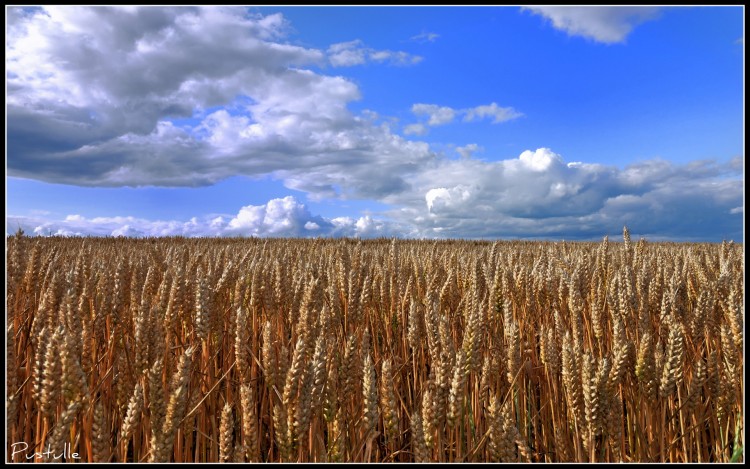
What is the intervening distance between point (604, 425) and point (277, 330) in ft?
7.12

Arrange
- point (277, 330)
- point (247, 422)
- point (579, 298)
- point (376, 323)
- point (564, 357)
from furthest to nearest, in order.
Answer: point (376, 323), point (277, 330), point (579, 298), point (564, 357), point (247, 422)

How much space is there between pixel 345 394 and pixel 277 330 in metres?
1.53

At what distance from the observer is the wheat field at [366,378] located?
62.1 inches

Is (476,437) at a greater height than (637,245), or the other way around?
(637,245)

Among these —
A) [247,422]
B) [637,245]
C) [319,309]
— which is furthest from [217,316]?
[637,245]

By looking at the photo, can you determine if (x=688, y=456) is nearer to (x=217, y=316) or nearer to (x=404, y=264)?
(x=217, y=316)

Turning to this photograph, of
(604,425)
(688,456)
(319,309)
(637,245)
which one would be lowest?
(688,456)

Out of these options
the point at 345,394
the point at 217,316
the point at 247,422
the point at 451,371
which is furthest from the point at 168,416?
the point at 217,316

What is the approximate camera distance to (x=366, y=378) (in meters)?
1.57

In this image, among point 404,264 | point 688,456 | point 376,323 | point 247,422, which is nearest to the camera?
point 247,422

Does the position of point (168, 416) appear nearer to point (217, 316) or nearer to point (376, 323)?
point (217, 316)

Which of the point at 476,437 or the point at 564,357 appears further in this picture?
the point at 476,437

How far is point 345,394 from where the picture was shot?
189 centimetres

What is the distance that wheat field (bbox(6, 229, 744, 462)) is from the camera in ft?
5.17
